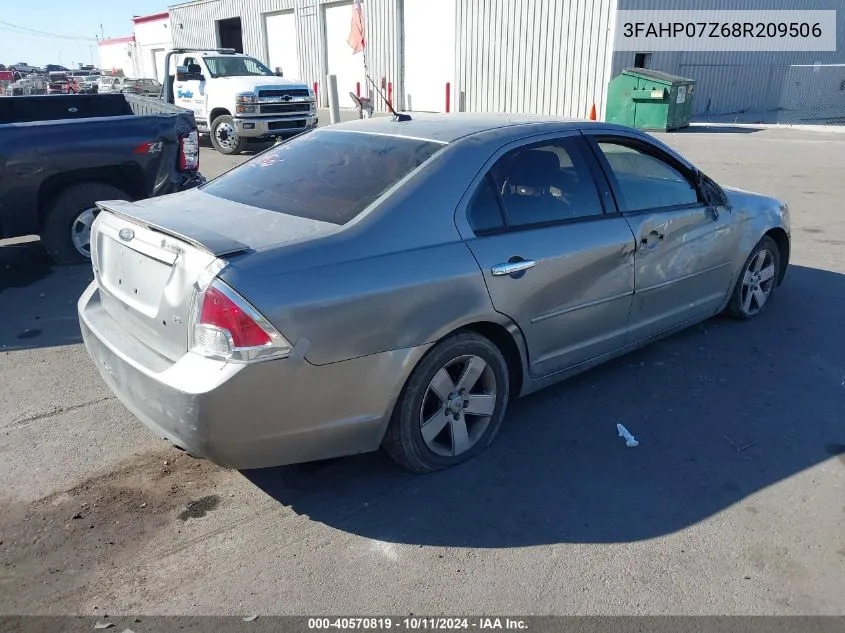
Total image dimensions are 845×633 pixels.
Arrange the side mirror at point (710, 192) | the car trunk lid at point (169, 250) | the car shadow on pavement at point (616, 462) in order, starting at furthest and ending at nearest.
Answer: the side mirror at point (710, 192)
the car shadow on pavement at point (616, 462)
the car trunk lid at point (169, 250)

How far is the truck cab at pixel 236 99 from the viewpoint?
567 inches

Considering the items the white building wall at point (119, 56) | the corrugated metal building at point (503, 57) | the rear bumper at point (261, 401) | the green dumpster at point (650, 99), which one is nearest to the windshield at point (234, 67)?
the corrugated metal building at point (503, 57)

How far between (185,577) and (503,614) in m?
1.26

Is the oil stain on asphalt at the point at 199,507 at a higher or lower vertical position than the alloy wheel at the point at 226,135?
lower

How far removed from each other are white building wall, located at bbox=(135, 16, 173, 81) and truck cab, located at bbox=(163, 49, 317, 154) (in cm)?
2815

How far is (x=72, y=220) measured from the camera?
664 centimetres

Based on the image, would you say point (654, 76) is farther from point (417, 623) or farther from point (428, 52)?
point (417, 623)

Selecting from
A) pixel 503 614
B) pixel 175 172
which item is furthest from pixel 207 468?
pixel 175 172

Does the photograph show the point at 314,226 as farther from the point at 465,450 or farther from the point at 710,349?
the point at 710,349

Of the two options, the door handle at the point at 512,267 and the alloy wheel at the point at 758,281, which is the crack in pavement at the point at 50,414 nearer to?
the door handle at the point at 512,267

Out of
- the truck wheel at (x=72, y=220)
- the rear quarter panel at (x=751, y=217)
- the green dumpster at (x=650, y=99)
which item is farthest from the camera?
the green dumpster at (x=650, y=99)

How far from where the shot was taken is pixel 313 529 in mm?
3088

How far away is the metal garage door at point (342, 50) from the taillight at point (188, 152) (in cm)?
2071

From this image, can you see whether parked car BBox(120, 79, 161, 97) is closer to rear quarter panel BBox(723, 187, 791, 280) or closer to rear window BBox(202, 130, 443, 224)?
rear window BBox(202, 130, 443, 224)
